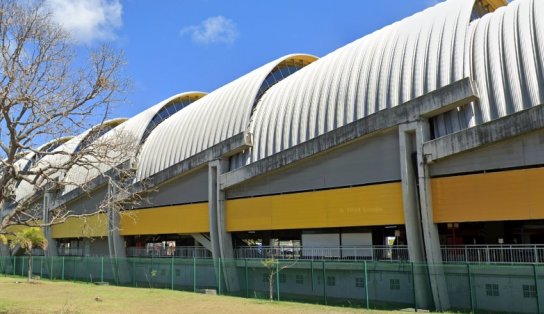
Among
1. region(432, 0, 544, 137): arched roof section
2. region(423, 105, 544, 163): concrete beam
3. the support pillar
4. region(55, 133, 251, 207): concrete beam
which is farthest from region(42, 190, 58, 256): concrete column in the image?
region(432, 0, 544, 137): arched roof section

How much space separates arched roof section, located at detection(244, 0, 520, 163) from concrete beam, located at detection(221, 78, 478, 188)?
28.1 inches

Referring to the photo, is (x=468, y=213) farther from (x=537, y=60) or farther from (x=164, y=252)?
(x=164, y=252)

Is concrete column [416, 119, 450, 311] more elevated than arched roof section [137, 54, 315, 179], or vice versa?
arched roof section [137, 54, 315, 179]

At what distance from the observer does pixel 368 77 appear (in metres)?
→ 27.3

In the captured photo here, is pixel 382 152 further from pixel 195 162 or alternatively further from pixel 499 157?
pixel 195 162

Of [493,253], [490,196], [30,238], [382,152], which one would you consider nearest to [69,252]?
[30,238]

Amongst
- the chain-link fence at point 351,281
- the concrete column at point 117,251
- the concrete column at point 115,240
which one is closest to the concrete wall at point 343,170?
the chain-link fence at point 351,281

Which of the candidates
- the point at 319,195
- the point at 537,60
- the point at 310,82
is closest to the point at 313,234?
the point at 319,195

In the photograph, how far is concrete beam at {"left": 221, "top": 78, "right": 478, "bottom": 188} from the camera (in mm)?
22594

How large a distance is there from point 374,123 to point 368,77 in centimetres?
337

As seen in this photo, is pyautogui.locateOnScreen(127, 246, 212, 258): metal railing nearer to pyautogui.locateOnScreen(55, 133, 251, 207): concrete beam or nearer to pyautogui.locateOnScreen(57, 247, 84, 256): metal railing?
pyautogui.locateOnScreen(55, 133, 251, 207): concrete beam

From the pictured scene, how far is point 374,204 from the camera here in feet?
82.8

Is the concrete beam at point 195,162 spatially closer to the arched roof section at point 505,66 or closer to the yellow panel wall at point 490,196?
the arched roof section at point 505,66

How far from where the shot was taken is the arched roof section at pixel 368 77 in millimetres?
24594
